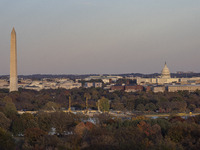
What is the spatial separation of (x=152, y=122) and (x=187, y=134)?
604cm

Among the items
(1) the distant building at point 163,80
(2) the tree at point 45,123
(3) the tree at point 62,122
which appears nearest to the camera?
(3) the tree at point 62,122

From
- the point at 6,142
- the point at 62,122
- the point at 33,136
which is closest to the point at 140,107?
the point at 62,122

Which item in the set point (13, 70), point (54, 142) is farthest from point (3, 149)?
point (13, 70)

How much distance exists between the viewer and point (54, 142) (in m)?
25.3

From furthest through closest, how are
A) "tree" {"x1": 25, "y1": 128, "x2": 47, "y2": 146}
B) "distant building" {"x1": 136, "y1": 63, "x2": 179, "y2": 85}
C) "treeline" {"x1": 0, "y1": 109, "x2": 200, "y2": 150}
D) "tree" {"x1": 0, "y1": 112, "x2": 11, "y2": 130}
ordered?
1. "distant building" {"x1": 136, "y1": 63, "x2": 179, "y2": 85}
2. "tree" {"x1": 0, "y1": 112, "x2": 11, "y2": 130}
3. "tree" {"x1": 25, "y1": 128, "x2": 47, "y2": 146}
4. "treeline" {"x1": 0, "y1": 109, "x2": 200, "y2": 150}

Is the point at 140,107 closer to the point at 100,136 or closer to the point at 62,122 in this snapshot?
the point at 62,122

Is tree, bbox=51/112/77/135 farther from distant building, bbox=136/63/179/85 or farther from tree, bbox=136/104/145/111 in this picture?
distant building, bbox=136/63/179/85

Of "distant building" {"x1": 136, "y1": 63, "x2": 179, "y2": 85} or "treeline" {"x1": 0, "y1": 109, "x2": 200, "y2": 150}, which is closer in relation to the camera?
"treeline" {"x1": 0, "y1": 109, "x2": 200, "y2": 150}

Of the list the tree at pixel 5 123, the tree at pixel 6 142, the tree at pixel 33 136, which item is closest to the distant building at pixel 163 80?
the tree at pixel 5 123

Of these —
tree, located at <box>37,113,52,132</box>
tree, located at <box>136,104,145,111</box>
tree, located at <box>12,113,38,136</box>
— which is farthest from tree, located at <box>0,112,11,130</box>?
tree, located at <box>136,104,145,111</box>

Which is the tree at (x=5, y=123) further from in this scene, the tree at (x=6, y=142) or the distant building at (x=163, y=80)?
the distant building at (x=163, y=80)

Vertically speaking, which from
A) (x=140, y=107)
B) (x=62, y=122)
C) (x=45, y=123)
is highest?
(x=62, y=122)

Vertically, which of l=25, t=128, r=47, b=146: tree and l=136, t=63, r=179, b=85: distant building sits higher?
l=136, t=63, r=179, b=85: distant building

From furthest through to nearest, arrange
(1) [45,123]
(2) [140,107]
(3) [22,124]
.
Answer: (2) [140,107] → (1) [45,123] → (3) [22,124]
